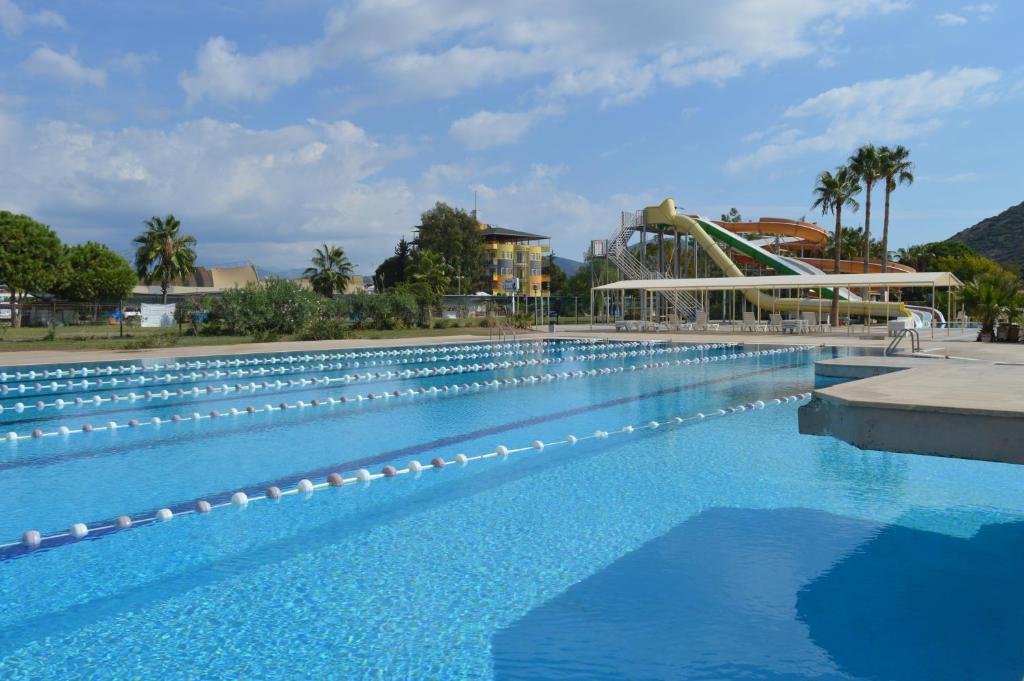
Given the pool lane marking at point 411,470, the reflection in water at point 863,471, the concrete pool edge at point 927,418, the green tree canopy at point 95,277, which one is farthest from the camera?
the green tree canopy at point 95,277

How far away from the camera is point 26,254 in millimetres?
33500

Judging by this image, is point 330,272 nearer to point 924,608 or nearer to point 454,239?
point 454,239

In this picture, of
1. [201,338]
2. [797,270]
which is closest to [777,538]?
[201,338]

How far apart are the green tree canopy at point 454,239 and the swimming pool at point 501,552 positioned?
49756mm

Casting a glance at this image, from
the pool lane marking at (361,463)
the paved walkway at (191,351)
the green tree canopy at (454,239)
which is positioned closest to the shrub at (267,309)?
the paved walkway at (191,351)

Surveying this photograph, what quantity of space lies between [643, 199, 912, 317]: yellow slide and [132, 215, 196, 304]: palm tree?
2560 centimetres

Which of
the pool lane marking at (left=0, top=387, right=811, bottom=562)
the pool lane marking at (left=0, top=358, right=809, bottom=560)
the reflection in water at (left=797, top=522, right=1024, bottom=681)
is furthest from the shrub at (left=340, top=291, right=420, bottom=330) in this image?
the reflection in water at (left=797, top=522, right=1024, bottom=681)

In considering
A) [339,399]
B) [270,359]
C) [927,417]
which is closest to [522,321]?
[270,359]

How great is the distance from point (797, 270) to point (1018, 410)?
3356 centimetres

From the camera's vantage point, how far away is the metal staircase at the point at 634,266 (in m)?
34.1

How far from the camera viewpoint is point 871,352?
18891 mm

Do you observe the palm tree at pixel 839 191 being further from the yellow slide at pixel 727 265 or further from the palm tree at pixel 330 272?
the palm tree at pixel 330 272

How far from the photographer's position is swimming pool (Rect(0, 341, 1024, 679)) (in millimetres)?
3967

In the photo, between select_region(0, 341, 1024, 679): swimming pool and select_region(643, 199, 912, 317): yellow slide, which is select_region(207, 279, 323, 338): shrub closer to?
select_region(0, 341, 1024, 679): swimming pool
